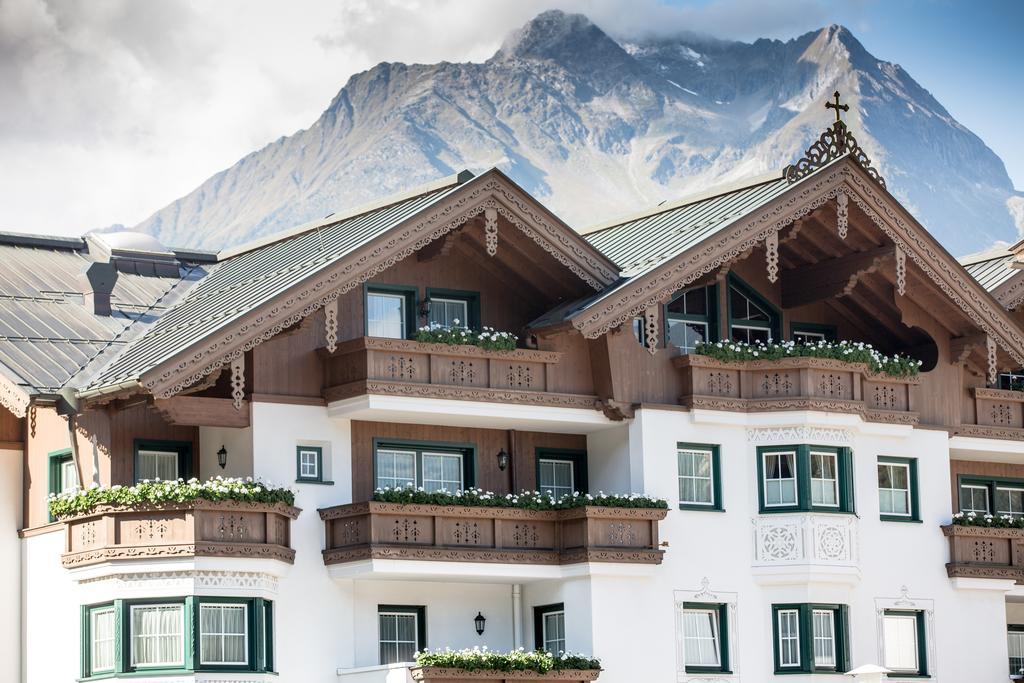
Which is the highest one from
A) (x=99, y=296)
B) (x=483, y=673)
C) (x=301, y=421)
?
(x=99, y=296)

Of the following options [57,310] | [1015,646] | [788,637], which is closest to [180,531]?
[57,310]

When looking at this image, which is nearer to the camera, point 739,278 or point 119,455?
point 119,455

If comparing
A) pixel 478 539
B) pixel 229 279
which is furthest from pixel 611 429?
pixel 229 279

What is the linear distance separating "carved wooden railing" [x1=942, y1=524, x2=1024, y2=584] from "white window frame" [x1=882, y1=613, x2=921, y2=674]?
142 cm

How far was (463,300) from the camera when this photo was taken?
41875mm

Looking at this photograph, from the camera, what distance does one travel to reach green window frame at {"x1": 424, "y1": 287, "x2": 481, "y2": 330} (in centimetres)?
4128

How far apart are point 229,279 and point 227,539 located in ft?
29.2

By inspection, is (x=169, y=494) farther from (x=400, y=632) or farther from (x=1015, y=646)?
(x=1015, y=646)

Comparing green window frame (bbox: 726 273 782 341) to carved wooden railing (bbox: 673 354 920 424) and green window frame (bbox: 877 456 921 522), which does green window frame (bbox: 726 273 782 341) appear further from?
green window frame (bbox: 877 456 921 522)

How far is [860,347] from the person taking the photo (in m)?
43.0

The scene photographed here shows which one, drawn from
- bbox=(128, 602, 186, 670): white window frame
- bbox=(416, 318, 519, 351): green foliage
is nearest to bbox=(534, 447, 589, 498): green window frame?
bbox=(416, 318, 519, 351): green foliage

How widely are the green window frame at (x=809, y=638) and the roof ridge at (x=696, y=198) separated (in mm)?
9437

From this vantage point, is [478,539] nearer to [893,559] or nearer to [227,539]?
[227,539]

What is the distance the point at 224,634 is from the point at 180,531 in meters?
2.15
